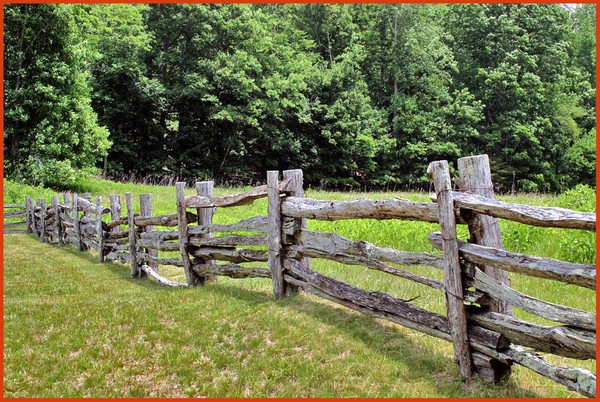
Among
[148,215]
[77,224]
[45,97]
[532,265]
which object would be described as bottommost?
[77,224]

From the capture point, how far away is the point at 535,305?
3482mm

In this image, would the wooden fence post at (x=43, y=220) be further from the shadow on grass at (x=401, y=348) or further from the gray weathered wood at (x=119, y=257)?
the shadow on grass at (x=401, y=348)

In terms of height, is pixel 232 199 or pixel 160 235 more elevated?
pixel 232 199

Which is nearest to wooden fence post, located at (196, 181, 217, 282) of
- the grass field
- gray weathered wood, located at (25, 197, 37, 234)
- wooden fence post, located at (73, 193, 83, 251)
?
the grass field

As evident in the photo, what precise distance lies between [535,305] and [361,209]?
1.99 metres

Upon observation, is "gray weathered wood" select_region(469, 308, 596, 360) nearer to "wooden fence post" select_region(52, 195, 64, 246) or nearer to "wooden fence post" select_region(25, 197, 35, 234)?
"wooden fence post" select_region(52, 195, 64, 246)

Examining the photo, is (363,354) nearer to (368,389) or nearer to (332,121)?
(368,389)

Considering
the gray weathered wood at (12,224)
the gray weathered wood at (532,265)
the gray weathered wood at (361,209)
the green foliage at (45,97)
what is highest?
the green foliage at (45,97)

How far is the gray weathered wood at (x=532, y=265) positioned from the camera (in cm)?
319

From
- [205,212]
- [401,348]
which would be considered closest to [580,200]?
[401,348]

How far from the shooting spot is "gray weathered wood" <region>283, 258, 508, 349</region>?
3.91 metres

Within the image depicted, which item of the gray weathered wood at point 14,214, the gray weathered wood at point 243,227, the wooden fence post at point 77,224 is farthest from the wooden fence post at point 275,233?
the gray weathered wood at point 14,214

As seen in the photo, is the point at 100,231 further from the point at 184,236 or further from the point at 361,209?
the point at 361,209

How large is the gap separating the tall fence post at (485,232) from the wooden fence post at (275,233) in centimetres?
273
